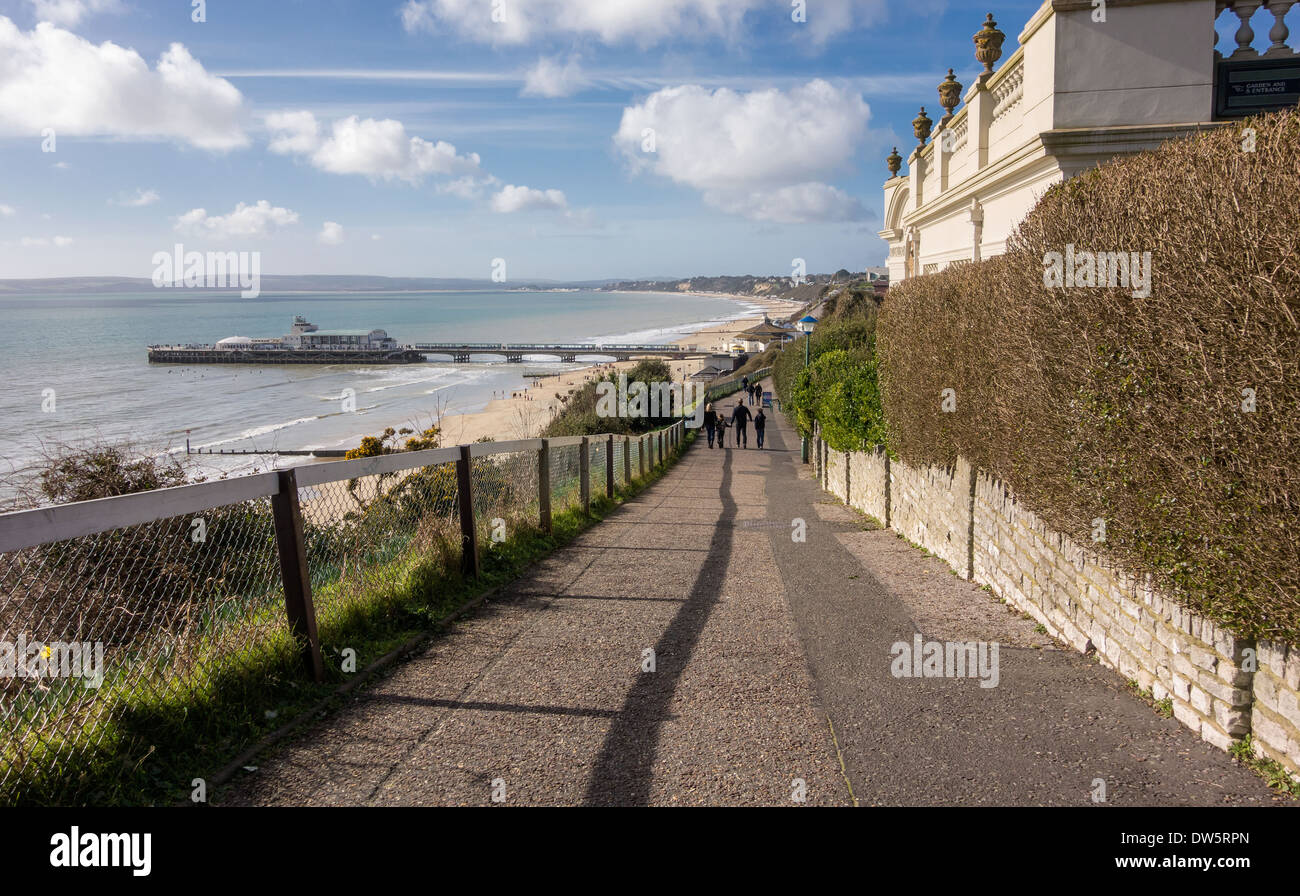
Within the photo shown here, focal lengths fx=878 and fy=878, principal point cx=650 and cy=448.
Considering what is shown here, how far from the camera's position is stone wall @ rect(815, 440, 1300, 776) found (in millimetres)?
3786

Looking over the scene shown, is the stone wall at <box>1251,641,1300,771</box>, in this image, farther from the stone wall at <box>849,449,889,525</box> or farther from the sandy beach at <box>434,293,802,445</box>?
the sandy beach at <box>434,293,802,445</box>

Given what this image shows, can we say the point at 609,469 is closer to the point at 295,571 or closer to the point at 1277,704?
the point at 295,571

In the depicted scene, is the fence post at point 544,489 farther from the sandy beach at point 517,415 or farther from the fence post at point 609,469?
the sandy beach at point 517,415

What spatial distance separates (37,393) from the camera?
60.9m

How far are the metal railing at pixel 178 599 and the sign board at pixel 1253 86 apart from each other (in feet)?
26.9

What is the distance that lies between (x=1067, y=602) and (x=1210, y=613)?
199 cm

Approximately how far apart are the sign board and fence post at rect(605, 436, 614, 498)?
29.4 feet

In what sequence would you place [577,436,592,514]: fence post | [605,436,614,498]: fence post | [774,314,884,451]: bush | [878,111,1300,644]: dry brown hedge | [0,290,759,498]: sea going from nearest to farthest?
[878,111,1300,644]: dry brown hedge → [577,436,592,514]: fence post → [605,436,614,498]: fence post → [774,314,884,451]: bush → [0,290,759,498]: sea

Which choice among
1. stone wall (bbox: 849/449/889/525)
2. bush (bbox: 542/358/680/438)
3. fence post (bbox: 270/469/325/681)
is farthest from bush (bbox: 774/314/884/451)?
fence post (bbox: 270/469/325/681)

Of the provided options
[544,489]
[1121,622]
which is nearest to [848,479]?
[544,489]

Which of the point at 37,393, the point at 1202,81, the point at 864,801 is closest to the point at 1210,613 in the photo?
the point at 864,801

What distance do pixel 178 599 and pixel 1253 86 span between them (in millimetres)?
10442

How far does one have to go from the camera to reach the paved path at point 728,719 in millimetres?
3723
